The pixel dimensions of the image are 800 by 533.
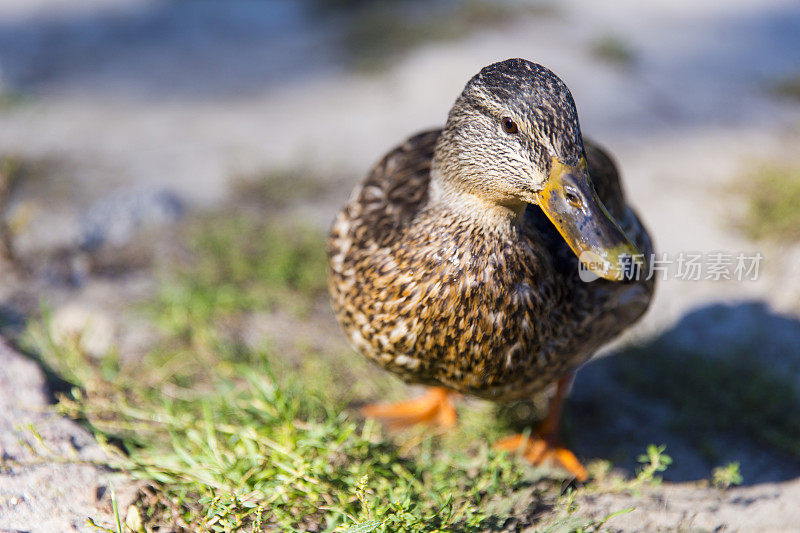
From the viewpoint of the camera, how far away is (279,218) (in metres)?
3.71

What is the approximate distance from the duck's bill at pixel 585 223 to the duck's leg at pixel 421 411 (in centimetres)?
120

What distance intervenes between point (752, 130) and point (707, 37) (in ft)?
5.60

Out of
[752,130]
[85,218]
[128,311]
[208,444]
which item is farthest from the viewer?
[752,130]

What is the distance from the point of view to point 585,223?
160 cm

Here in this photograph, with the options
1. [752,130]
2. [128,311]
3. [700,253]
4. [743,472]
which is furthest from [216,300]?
[752,130]

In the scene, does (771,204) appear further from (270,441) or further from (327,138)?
(270,441)

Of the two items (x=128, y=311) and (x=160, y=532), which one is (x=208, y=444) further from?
(x=128, y=311)

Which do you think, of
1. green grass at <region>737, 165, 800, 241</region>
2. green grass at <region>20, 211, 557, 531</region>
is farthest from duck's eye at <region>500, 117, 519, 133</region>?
green grass at <region>737, 165, 800, 241</region>

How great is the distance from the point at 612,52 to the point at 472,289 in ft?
13.0


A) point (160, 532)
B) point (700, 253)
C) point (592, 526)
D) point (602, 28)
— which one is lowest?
point (160, 532)

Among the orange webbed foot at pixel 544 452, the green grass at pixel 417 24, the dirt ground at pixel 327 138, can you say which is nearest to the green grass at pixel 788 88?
the dirt ground at pixel 327 138

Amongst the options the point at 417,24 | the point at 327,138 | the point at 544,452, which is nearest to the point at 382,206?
the point at 544,452

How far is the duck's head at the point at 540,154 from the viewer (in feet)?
5.19

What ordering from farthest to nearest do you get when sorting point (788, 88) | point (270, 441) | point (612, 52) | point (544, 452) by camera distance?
point (612, 52) < point (788, 88) < point (544, 452) < point (270, 441)
